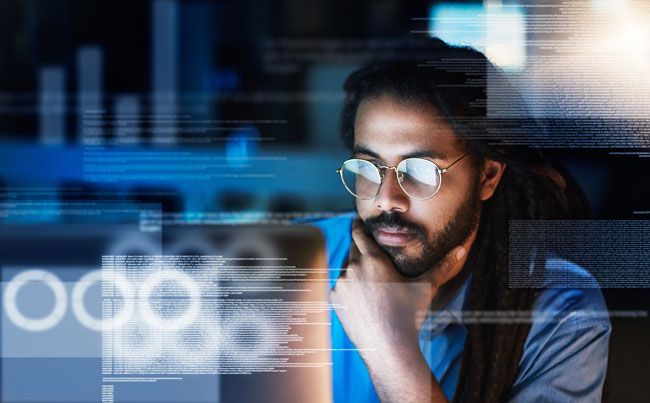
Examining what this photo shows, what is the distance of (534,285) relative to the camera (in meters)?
2.00

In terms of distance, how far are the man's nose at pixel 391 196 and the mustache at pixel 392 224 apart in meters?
0.01

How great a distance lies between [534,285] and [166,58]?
2.89 feet

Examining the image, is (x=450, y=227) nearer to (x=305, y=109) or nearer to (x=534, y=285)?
(x=534, y=285)

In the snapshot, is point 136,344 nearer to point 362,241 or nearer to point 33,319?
point 33,319

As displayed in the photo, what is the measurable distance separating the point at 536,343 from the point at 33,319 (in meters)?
1.03

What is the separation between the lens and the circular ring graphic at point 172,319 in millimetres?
1986

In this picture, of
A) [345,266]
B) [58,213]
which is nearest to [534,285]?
[345,266]

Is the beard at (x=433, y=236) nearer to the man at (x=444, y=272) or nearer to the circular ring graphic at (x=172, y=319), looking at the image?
the man at (x=444, y=272)

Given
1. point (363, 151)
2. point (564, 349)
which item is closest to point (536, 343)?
point (564, 349)

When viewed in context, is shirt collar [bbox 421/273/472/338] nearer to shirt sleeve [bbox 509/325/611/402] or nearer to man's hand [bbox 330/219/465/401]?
man's hand [bbox 330/219/465/401]

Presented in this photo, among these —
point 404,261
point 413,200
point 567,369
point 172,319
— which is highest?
point 413,200

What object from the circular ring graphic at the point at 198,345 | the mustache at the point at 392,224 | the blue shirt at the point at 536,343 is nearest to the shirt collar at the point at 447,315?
the blue shirt at the point at 536,343

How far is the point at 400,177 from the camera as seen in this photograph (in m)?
1.97

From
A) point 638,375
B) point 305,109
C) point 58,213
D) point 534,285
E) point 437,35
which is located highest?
point 437,35
